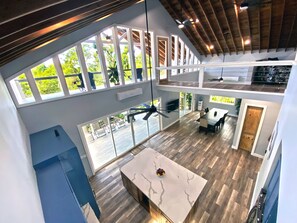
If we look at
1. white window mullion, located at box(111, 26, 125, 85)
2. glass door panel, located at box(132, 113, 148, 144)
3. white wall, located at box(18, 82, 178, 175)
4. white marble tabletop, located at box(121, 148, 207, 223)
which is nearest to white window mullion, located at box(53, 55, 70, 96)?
white wall, located at box(18, 82, 178, 175)

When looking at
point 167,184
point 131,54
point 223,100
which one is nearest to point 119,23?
point 131,54

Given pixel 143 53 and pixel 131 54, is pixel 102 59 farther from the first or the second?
pixel 143 53

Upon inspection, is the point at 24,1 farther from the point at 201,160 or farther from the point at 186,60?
the point at 186,60

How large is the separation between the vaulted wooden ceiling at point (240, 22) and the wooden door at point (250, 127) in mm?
3761

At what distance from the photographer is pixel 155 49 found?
20.9 feet

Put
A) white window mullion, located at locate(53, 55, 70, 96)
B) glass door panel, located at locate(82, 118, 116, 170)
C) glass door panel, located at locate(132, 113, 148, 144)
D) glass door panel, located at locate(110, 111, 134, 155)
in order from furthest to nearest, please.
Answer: glass door panel, located at locate(132, 113, 148, 144)
glass door panel, located at locate(110, 111, 134, 155)
glass door panel, located at locate(82, 118, 116, 170)
white window mullion, located at locate(53, 55, 70, 96)

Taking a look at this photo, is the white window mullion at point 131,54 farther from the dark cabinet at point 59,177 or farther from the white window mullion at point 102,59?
the dark cabinet at point 59,177

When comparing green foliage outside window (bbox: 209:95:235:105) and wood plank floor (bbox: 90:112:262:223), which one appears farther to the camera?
green foliage outside window (bbox: 209:95:235:105)

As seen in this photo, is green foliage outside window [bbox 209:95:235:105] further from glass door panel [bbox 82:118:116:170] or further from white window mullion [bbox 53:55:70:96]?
white window mullion [bbox 53:55:70:96]

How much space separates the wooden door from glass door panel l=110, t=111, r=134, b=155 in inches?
200

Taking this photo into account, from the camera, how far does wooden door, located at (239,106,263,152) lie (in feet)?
16.6

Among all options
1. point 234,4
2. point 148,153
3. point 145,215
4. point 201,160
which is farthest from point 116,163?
point 234,4

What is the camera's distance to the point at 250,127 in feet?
17.5

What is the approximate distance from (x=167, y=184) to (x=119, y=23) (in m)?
5.61
